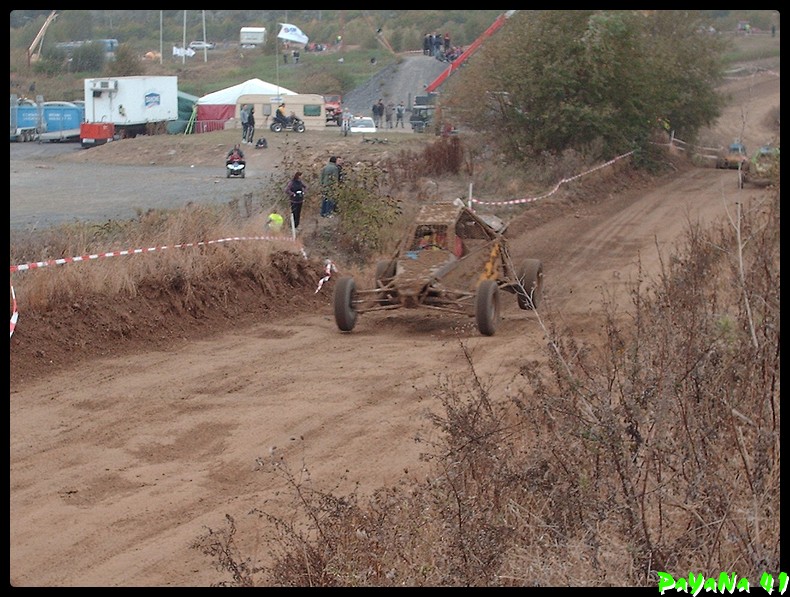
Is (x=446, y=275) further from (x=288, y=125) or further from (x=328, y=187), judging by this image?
(x=288, y=125)

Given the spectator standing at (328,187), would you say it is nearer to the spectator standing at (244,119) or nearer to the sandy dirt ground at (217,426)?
the sandy dirt ground at (217,426)

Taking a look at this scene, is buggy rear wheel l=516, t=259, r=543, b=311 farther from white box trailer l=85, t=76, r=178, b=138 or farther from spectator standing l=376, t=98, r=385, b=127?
spectator standing l=376, t=98, r=385, b=127

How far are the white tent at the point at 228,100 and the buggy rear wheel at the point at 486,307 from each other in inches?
1274

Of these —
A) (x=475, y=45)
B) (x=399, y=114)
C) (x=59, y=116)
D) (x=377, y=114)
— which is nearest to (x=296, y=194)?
(x=475, y=45)

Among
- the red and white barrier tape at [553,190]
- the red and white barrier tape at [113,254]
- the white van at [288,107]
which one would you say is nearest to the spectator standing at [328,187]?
the red and white barrier tape at [113,254]

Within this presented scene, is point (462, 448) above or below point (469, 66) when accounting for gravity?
below

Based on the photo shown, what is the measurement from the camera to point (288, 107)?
143 feet

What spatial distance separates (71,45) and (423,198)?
33.5 m

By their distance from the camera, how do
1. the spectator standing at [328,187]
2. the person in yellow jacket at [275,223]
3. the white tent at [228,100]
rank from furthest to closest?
the white tent at [228,100] → the spectator standing at [328,187] → the person in yellow jacket at [275,223]

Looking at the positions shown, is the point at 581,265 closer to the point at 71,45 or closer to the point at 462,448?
the point at 462,448

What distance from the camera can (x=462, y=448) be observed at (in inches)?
257

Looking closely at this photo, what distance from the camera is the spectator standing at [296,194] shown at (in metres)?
17.5
